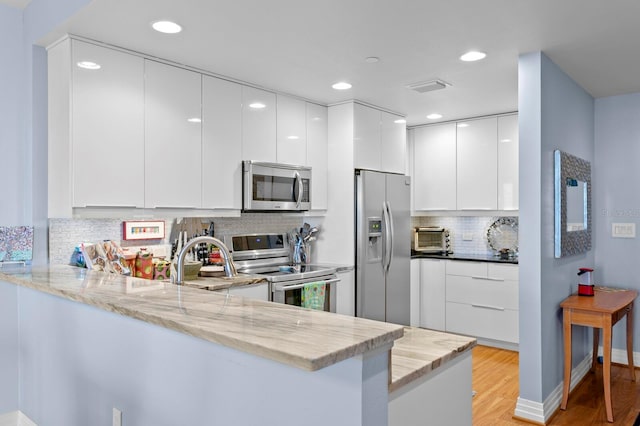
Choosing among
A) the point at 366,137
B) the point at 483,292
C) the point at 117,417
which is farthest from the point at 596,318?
the point at 117,417

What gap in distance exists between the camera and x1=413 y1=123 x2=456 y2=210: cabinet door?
519 centimetres

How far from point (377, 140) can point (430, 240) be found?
159cm

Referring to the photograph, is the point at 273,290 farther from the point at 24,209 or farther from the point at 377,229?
the point at 24,209

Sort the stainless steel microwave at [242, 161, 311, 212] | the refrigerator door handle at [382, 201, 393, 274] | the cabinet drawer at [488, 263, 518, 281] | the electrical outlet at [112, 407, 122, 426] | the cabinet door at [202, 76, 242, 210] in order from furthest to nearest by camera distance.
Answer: the cabinet drawer at [488, 263, 518, 281] < the refrigerator door handle at [382, 201, 393, 274] < the stainless steel microwave at [242, 161, 311, 212] < the cabinet door at [202, 76, 242, 210] < the electrical outlet at [112, 407, 122, 426]

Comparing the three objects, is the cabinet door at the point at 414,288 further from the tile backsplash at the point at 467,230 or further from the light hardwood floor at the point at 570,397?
the light hardwood floor at the point at 570,397

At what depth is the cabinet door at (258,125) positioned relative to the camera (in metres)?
3.63

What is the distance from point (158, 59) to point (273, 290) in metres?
1.78

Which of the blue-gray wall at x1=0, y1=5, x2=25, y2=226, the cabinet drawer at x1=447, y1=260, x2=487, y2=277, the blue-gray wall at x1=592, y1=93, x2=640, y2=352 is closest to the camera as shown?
the blue-gray wall at x1=0, y1=5, x2=25, y2=226

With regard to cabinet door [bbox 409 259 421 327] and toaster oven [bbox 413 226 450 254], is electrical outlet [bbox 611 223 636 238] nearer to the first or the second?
toaster oven [bbox 413 226 450 254]

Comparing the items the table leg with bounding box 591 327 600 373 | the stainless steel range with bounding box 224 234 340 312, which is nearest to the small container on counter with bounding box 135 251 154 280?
the stainless steel range with bounding box 224 234 340 312

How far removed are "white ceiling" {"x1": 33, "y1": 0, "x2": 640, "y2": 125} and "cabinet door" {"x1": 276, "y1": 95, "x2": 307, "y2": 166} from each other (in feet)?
0.58

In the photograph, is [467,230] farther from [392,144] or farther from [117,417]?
[117,417]

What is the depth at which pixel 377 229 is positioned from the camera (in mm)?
4336

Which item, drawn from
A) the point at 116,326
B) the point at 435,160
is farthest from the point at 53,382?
the point at 435,160
